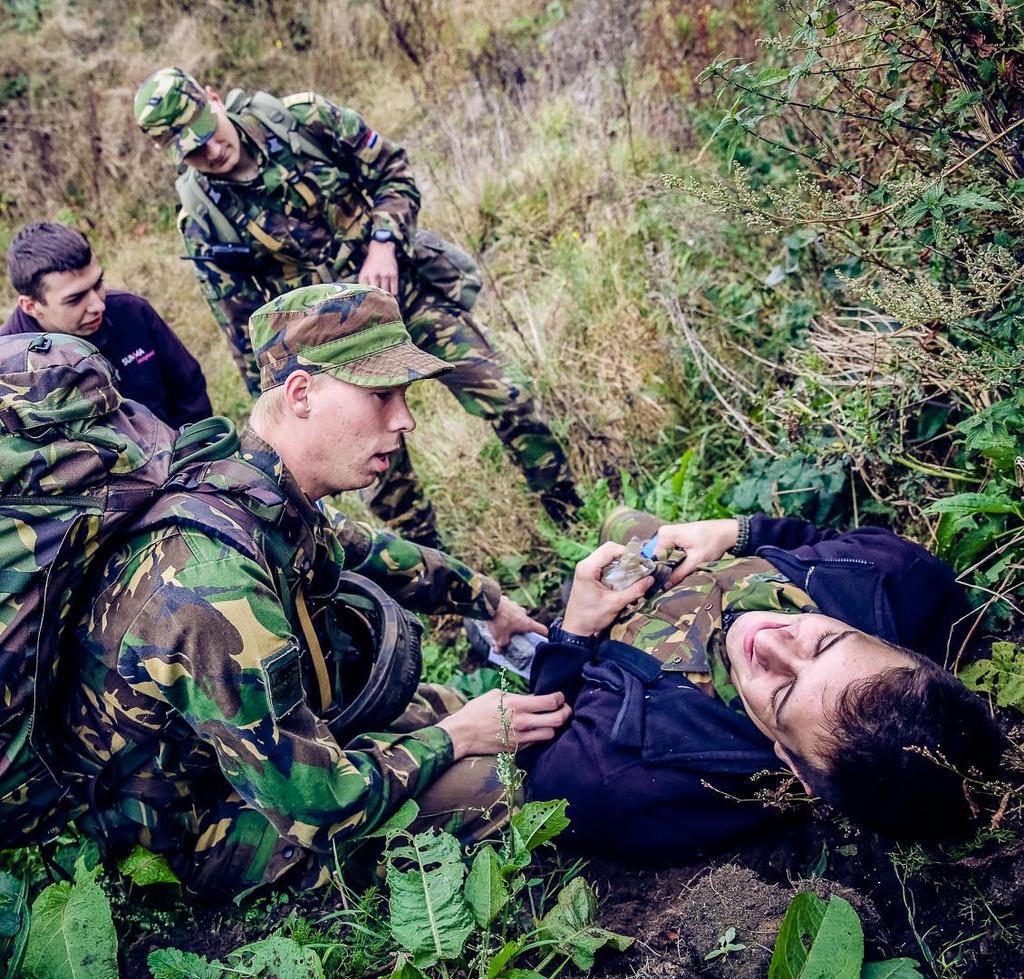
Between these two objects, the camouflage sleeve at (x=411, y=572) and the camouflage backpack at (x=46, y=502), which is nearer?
the camouflage backpack at (x=46, y=502)

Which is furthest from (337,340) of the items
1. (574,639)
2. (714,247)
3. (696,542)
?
(714,247)

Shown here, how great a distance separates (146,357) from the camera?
3.92m

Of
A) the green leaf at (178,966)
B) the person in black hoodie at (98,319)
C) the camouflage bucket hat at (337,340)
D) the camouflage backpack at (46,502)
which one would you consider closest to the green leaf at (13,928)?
the camouflage backpack at (46,502)

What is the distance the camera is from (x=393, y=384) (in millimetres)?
2145

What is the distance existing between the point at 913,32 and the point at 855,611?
1.42m

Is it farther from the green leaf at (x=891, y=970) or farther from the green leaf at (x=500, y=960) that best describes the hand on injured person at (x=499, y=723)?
the green leaf at (x=891, y=970)

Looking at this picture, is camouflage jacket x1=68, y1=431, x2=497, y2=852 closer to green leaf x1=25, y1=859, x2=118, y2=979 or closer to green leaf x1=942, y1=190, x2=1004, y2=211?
green leaf x1=25, y1=859, x2=118, y2=979

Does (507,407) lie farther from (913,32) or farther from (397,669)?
(913,32)

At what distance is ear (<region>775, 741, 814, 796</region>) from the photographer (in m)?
2.01

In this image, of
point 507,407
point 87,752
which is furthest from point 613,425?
point 87,752

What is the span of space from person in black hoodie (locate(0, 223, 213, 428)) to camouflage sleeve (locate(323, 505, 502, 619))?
1519 millimetres

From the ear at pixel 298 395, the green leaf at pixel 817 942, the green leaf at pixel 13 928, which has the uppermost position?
the ear at pixel 298 395

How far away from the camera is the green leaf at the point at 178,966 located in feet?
6.25

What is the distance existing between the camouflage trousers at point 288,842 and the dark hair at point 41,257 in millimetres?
2519
